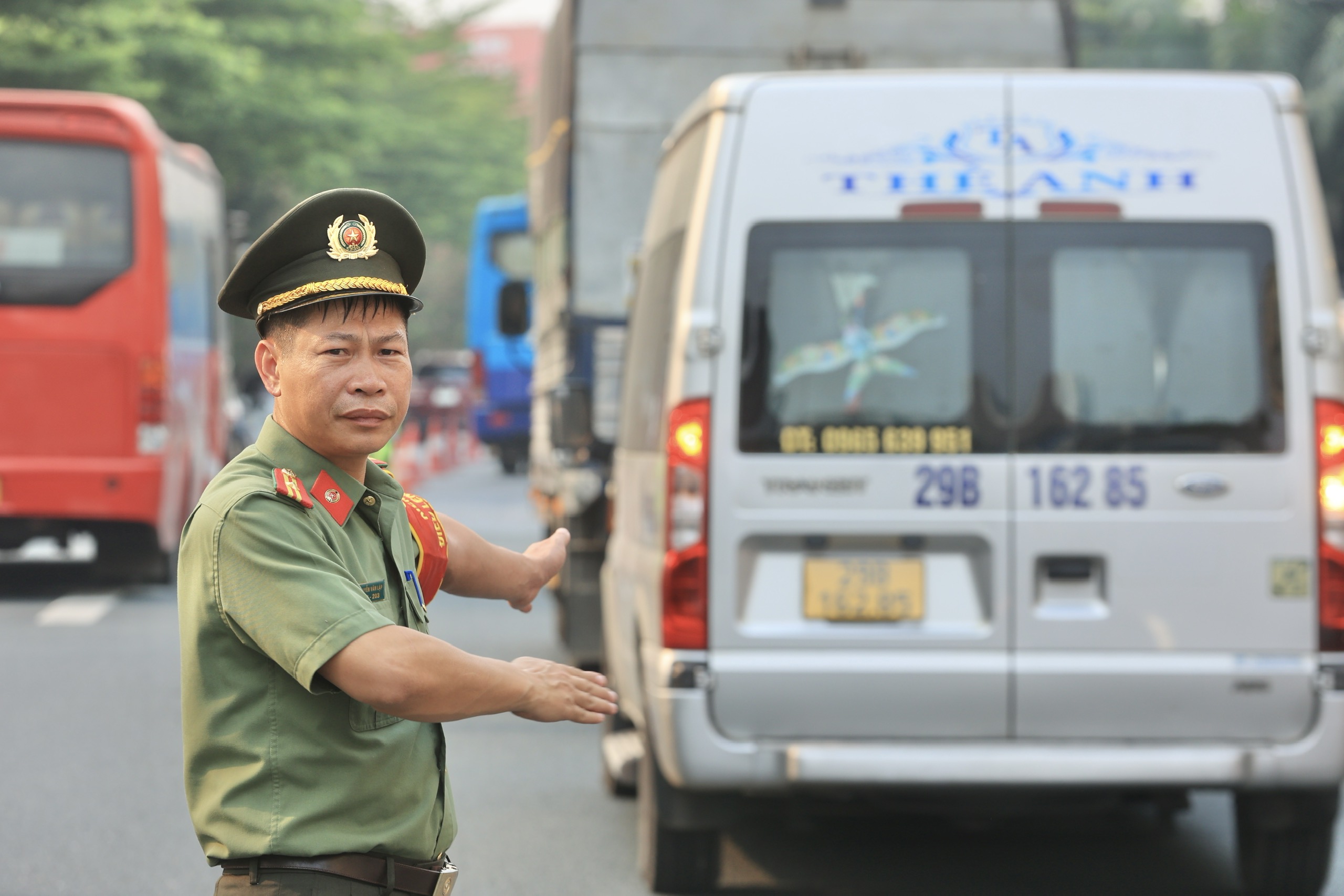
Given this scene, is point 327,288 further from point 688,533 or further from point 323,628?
point 688,533

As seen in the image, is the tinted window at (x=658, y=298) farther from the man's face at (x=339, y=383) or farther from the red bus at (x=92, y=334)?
the red bus at (x=92, y=334)

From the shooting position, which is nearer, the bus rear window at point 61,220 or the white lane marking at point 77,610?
the white lane marking at point 77,610

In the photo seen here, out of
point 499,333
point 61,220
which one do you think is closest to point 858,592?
point 61,220

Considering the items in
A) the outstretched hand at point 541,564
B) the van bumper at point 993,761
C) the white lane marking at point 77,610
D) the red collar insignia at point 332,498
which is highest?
the red collar insignia at point 332,498

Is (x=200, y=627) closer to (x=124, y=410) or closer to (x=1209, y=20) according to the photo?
(x=124, y=410)

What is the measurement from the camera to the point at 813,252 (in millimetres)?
5320

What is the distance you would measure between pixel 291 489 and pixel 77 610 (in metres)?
11.1

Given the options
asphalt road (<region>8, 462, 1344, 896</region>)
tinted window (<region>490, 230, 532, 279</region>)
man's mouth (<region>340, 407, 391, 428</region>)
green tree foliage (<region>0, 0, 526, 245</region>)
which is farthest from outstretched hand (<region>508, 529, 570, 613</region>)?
green tree foliage (<region>0, 0, 526, 245</region>)

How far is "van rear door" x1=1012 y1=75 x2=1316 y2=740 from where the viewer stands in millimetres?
5230

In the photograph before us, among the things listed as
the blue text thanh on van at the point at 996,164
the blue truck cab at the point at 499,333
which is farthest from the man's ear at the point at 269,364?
the blue truck cab at the point at 499,333

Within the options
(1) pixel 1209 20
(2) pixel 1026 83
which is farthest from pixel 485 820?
(1) pixel 1209 20

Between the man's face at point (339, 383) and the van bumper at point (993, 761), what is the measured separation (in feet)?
8.96

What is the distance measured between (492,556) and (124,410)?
11252mm

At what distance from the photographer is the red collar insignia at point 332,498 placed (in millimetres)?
2588
